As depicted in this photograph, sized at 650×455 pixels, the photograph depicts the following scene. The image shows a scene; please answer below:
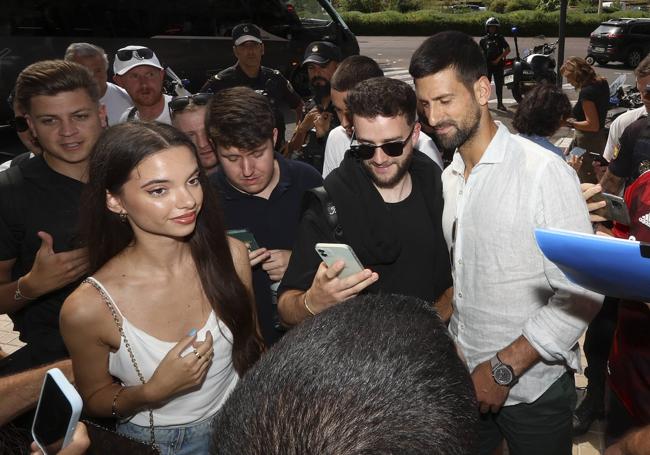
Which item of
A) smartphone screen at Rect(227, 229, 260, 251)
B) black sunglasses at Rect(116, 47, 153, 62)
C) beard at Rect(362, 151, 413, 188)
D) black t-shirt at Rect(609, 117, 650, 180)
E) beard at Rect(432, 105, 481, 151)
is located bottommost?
black t-shirt at Rect(609, 117, 650, 180)

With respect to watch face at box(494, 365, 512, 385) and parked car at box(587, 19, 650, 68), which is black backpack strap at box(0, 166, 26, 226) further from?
parked car at box(587, 19, 650, 68)

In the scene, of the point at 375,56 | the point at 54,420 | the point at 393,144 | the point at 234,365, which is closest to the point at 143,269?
the point at 234,365

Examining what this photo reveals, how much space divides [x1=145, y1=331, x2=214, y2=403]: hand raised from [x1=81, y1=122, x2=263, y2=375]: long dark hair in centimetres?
26

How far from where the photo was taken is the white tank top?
1986 mm

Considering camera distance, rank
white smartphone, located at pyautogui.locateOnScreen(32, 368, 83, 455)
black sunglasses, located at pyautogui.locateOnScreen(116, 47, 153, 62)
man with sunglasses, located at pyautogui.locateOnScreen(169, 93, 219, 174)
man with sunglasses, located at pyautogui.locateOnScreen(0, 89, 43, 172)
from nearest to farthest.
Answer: white smartphone, located at pyautogui.locateOnScreen(32, 368, 83, 455), man with sunglasses, located at pyautogui.locateOnScreen(0, 89, 43, 172), man with sunglasses, located at pyautogui.locateOnScreen(169, 93, 219, 174), black sunglasses, located at pyautogui.locateOnScreen(116, 47, 153, 62)

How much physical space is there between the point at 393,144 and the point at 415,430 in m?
1.71

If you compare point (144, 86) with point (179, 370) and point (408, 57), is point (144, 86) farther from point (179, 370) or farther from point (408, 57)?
point (408, 57)

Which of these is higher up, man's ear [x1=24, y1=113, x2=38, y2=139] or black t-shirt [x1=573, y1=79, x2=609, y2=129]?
man's ear [x1=24, y1=113, x2=38, y2=139]

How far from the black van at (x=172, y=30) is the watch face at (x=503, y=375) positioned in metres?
7.81

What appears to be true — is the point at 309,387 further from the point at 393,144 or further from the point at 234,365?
the point at 393,144

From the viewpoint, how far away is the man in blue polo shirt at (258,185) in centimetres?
270

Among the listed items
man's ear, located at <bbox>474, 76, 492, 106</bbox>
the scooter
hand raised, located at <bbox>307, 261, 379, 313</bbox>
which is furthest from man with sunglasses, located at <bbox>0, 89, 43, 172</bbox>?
the scooter

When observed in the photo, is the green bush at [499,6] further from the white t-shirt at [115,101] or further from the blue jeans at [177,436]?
the blue jeans at [177,436]

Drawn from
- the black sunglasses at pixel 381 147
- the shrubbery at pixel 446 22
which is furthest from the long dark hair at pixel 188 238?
the shrubbery at pixel 446 22
